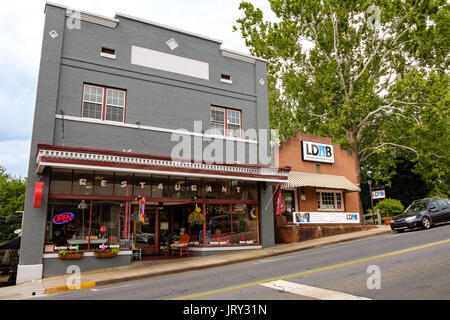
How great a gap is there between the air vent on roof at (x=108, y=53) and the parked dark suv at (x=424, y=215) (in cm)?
1613

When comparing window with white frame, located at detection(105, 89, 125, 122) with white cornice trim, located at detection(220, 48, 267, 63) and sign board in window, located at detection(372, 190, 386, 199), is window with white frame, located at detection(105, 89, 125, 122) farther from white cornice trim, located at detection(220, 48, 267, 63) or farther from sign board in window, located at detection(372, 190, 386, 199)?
sign board in window, located at detection(372, 190, 386, 199)

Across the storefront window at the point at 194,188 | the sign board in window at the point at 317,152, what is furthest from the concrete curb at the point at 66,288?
the sign board in window at the point at 317,152

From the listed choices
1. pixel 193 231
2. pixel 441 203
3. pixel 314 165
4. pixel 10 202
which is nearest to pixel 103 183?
pixel 193 231

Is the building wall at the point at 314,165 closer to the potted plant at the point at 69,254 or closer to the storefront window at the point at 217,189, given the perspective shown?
the storefront window at the point at 217,189

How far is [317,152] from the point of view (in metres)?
22.3

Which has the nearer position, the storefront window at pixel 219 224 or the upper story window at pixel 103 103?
the upper story window at pixel 103 103

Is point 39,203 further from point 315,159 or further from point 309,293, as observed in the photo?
point 315,159

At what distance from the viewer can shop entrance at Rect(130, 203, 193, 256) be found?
16.4 metres

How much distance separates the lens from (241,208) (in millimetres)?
17156

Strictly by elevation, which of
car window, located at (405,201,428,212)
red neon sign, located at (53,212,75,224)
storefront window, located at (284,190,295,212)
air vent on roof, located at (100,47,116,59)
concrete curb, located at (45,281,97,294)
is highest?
air vent on roof, located at (100,47,116,59)

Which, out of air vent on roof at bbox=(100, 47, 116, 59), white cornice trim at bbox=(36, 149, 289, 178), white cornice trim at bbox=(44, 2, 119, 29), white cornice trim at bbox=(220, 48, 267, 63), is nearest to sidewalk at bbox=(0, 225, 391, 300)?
white cornice trim at bbox=(36, 149, 289, 178)

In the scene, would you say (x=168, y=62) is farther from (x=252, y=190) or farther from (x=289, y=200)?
(x=289, y=200)

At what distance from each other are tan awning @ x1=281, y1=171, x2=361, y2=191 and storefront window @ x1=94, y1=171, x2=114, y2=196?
953cm

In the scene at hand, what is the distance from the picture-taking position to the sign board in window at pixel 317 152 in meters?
21.6
